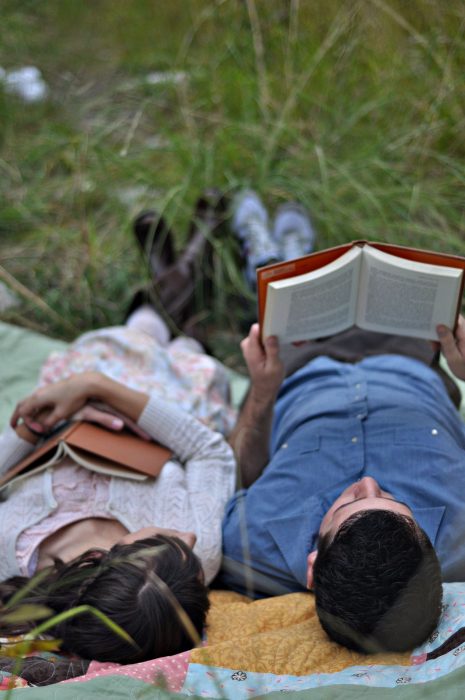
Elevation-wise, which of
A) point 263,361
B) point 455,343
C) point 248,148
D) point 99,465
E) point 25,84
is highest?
point 25,84

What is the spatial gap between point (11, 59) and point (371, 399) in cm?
300

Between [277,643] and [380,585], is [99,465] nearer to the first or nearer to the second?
[277,643]

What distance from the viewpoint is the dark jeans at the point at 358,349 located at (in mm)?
2363

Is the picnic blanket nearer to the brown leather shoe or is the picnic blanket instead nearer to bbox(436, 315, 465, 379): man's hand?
bbox(436, 315, 465, 379): man's hand

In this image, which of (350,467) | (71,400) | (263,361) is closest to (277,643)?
(350,467)

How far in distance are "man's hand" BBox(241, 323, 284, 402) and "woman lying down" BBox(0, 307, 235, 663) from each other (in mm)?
285

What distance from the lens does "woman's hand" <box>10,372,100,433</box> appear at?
2246 millimetres

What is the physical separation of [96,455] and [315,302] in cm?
75

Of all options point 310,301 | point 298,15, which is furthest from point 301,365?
point 298,15

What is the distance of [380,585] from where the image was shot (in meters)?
1.55

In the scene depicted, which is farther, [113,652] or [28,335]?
[28,335]

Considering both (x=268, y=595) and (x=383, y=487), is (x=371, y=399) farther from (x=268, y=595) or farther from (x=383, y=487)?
(x=268, y=595)

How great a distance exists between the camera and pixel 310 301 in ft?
6.16

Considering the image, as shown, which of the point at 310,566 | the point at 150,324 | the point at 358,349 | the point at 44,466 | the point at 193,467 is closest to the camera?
the point at 310,566
